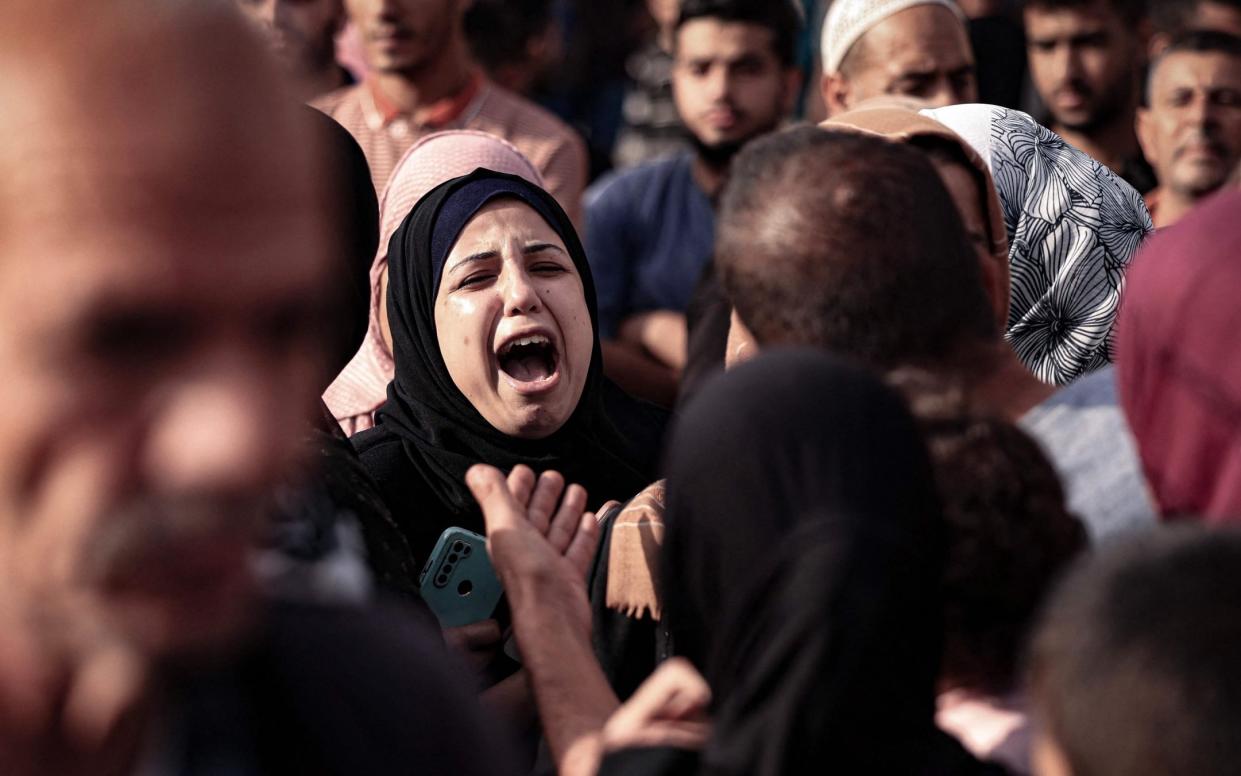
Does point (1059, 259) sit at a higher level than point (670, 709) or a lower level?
lower

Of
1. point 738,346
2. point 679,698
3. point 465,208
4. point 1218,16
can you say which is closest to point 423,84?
point 465,208

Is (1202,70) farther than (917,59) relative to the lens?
Yes

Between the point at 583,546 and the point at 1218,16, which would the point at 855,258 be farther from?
the point at 1218,16

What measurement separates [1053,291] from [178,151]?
8.42ft

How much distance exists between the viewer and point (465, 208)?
3.52 m

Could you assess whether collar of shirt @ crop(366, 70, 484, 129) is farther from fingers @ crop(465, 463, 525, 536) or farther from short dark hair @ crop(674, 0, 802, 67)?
fingers @ crop(465, 463, 525, 536)

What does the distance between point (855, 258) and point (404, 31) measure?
4075mm

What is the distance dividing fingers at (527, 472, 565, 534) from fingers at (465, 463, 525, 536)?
0.02 m

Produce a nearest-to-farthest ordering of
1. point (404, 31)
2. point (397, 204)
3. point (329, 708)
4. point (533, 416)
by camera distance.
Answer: point (329, 708)
point (533, 416)
point (397, 204)
point (404, 31)

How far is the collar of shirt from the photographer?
5.70 metres

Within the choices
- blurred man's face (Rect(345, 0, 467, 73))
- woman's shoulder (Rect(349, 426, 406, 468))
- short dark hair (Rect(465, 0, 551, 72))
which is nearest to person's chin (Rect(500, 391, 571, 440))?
woman's shoulder (Rect(349, 426, 406, 468))

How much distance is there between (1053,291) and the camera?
10.9 feet

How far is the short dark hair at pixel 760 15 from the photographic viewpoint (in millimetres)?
6461

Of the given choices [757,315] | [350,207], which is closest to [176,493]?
[757,315]
